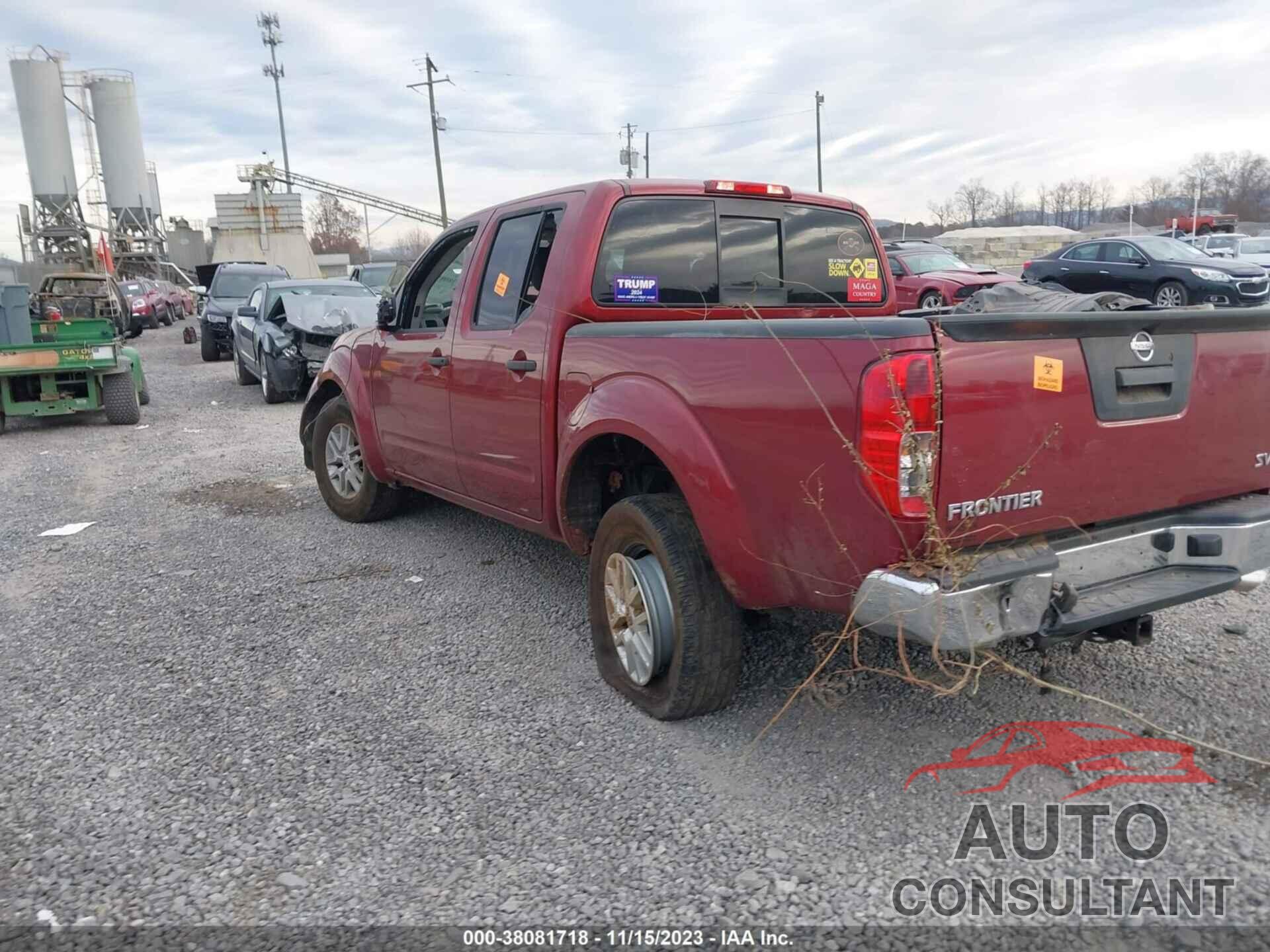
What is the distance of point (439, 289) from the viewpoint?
527 centimetres

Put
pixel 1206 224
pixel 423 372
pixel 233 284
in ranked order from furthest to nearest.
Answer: pixel 1206 224 < pixel 233 284 < pixel 423 372

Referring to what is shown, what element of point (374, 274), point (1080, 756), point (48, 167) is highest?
point (48, 167)

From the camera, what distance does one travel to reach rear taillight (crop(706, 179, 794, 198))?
437 cm

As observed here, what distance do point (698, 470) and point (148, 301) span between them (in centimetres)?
2934

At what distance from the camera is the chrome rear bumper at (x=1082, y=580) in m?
2.71

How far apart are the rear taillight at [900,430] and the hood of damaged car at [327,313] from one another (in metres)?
10.4

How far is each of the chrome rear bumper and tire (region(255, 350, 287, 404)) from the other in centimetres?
1120

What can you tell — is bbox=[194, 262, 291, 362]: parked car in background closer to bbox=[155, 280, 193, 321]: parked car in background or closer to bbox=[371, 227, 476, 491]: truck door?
bbox=[155, 280, 193, 321]: parked car in background

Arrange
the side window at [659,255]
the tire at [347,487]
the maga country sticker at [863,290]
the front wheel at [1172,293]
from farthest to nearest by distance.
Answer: the front wheel at [1172,293] → the tire at [347,487] → the maga country sticker at [863,290] → the side window at [659,255]

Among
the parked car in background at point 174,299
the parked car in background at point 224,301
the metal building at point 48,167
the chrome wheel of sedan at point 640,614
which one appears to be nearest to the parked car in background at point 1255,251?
the parked car in background at point 224,301

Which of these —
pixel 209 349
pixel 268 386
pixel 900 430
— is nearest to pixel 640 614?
pixel 900 430

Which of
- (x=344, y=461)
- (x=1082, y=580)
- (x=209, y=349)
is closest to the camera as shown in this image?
(x=1082, y=580)

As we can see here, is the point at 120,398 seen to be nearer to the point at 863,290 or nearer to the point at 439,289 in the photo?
the point at 439,289

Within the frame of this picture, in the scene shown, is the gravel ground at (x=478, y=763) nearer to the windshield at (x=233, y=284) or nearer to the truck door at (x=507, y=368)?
the truck door at (x=507, y=368)
